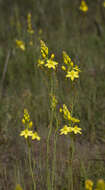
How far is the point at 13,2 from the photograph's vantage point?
8.00 metres

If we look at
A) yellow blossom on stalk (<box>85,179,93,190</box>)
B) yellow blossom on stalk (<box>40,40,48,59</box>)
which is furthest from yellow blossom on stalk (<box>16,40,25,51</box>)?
yellow blossom on stalk (<box>85,179,93,190</box>)

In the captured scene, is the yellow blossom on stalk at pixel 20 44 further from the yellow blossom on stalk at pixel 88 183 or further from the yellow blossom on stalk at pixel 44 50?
the yellow blossom on stalk at pixel 88 183

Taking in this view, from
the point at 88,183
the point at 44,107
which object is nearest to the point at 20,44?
the point at 44,107

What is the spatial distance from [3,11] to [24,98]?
5.40m

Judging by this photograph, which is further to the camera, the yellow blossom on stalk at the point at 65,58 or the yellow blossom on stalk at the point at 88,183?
the yellow blossom on stalk at the point at 65,58

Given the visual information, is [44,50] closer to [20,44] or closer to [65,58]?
[65,58]

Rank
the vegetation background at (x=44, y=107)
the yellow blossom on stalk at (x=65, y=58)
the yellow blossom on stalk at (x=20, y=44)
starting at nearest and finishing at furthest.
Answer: the yellow blossom on stalk at (x=65, y=58)
the vegetation background at (x=44, y=107)
the yellow blossom on stalk at (x=20, y=44)

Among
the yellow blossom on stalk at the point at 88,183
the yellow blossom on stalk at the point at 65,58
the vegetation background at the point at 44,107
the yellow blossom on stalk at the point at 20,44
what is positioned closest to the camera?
the yellow blossom on stalk at the point at 88,183

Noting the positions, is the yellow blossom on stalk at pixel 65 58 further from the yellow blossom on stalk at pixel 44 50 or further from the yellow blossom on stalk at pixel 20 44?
the yellow blossom on stalk at pixel 20 44

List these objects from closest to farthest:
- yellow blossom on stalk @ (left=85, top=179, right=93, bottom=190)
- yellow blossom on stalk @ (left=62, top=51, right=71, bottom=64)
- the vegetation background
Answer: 1. yellow blossom on stalk @ (left=85, top=179, right=93, bottom=190)
2. yellow blossom on stalk @ (left=62, top=51, right=71, bottom=64)
3. the vegetation background

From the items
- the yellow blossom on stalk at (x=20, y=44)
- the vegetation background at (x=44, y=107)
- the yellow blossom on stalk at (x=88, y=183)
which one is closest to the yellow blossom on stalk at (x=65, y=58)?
the vegetation background at (x=44, y=107)

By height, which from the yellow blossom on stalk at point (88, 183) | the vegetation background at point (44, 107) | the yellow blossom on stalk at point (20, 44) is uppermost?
the yellow blossom on stalk at point (20, 44)

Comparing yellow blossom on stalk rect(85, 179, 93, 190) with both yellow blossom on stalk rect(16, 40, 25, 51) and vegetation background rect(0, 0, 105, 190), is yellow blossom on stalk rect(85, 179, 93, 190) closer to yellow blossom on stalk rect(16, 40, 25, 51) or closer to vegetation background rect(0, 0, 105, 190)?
vegetation background rect(0, 0, 105, 190)

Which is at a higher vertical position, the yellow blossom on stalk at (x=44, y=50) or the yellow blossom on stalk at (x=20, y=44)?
the yellow blossom on stalk at (x=20, y=44)
